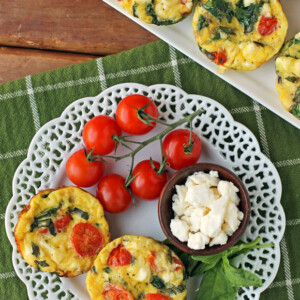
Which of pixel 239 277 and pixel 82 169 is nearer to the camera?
pixel 239 277

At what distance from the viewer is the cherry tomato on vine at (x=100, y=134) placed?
2.45 m

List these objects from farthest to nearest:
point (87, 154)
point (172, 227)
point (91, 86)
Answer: point (91, 86), point (87, 154), point (172, 227)

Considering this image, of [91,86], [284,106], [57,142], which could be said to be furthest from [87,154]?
[284,106]

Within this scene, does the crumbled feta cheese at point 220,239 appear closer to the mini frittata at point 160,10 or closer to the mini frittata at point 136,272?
the mini frittata at point 136,272

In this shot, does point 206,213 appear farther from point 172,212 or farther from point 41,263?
point 41,263

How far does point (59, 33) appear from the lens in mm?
2734

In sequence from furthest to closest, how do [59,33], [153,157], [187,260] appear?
[59,33], [153,157], [187,260]

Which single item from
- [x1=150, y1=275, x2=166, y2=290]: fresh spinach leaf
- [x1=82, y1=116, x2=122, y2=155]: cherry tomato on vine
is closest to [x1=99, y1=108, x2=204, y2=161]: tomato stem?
[x1=82, y1=116, x2=122, y2=155]: cherry tomato on vine

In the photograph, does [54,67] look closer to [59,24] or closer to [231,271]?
[59,24]

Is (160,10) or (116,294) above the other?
(160,10)

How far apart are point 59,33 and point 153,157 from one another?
91 cm

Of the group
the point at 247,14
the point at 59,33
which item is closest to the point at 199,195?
the point at 247,14

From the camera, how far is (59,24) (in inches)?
107

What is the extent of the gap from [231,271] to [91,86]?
124 cm
